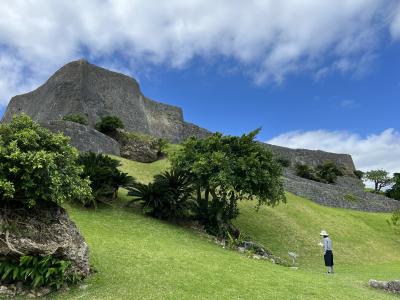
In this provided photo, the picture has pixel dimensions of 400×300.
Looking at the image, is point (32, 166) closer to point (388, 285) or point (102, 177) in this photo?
point (102, 177)

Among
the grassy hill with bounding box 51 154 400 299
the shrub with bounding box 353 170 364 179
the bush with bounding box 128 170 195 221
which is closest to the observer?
the grassy hill with bounding box 51 154 400 299

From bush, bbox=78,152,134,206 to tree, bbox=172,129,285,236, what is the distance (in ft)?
8.53

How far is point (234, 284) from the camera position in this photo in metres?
8.65

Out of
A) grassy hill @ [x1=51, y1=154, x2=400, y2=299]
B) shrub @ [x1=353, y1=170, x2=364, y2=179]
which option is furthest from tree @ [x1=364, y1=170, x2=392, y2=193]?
grassy hill @ [x1=51, y1=154, x2=400, y2=299]

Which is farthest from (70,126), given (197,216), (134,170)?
(197,216)

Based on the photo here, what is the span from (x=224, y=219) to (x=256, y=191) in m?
1.95

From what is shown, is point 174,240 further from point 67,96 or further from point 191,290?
point 67,96

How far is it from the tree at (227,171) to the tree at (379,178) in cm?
5255

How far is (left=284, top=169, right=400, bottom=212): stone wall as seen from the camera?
32.4 m

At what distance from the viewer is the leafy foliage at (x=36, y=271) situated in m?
7.09

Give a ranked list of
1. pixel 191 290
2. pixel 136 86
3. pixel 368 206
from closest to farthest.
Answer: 1. pixel 191 290
2. pixel 368 206
3. pixel 136 86

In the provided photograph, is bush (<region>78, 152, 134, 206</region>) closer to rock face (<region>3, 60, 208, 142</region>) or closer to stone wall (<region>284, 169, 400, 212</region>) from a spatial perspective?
stone wall (<region>284, 169, 400, 212</region>)

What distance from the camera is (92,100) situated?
126ft

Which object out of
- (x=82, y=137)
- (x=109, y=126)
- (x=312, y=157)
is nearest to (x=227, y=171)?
(x=82, y=137)
